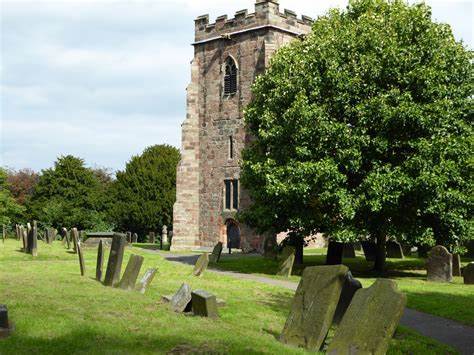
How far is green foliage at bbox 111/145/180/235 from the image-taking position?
5622cm

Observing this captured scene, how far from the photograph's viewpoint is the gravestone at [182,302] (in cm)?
1262

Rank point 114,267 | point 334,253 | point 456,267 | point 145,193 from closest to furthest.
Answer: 1. point 114,267
2. point 456,267
3. point 334,253
4. point 145,193

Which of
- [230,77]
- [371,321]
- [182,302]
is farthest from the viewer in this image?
[230,77]

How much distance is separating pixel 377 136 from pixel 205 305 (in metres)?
11.2

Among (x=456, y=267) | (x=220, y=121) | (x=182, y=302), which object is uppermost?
(x=220, y=121)

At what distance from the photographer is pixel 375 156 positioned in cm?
2105

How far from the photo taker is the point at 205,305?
11930 mm

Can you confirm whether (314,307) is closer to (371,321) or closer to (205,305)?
(371,321)

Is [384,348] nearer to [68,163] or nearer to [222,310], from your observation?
[222,310]

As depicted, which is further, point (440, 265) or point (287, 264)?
point (287, 264)

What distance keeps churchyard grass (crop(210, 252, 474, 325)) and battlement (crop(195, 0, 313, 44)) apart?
18.1 m

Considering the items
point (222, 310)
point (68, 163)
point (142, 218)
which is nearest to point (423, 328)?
point (222, 310)

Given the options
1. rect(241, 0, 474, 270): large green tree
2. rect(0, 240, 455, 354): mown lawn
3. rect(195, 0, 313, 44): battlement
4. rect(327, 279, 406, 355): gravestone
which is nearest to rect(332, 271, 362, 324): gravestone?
rect(0, 240, 455, 354): mown lawn

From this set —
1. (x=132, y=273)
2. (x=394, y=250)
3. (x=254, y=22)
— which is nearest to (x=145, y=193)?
(x=254, y=22)
